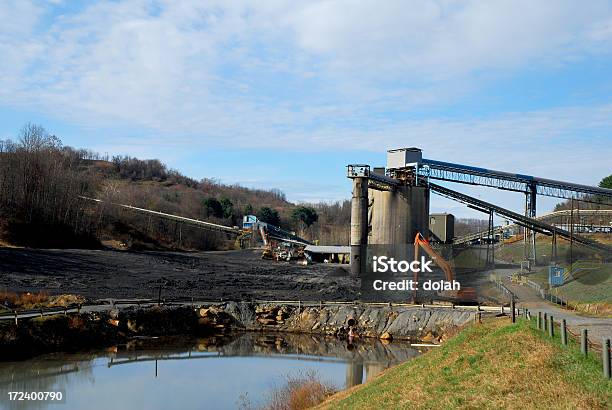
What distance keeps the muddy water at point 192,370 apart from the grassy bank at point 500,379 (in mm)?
8113

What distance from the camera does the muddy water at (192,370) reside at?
25922mm

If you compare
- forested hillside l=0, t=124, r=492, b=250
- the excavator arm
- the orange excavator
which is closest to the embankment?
the orange excavator

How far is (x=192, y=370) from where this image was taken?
32.1 meters

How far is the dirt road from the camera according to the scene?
5041cm

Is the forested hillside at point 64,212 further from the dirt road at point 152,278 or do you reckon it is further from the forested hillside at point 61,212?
the dirt road at point 152,278

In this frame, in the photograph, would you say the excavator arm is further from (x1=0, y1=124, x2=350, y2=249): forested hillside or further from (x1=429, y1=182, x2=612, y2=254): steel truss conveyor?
(x1=0, y1=124, x2=350, y2=249): forested hillside

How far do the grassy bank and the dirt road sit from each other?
32.6 m

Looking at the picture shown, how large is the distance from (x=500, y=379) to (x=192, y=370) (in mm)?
19938

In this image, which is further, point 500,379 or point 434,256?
point 434,256

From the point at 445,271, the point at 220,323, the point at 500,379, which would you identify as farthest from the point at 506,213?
the point at 500,379

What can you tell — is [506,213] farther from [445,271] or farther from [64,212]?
[64,212]

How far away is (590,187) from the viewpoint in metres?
71.6

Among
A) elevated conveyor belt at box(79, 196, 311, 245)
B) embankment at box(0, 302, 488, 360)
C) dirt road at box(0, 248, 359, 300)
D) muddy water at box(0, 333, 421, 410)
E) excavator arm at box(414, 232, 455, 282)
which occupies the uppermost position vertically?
elevated conveyor belt at box(79, 196, 311, 245)

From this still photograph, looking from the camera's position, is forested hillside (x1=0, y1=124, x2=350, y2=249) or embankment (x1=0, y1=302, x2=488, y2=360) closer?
embankment (x1=0, y1=302, x2=488, y2=360)
